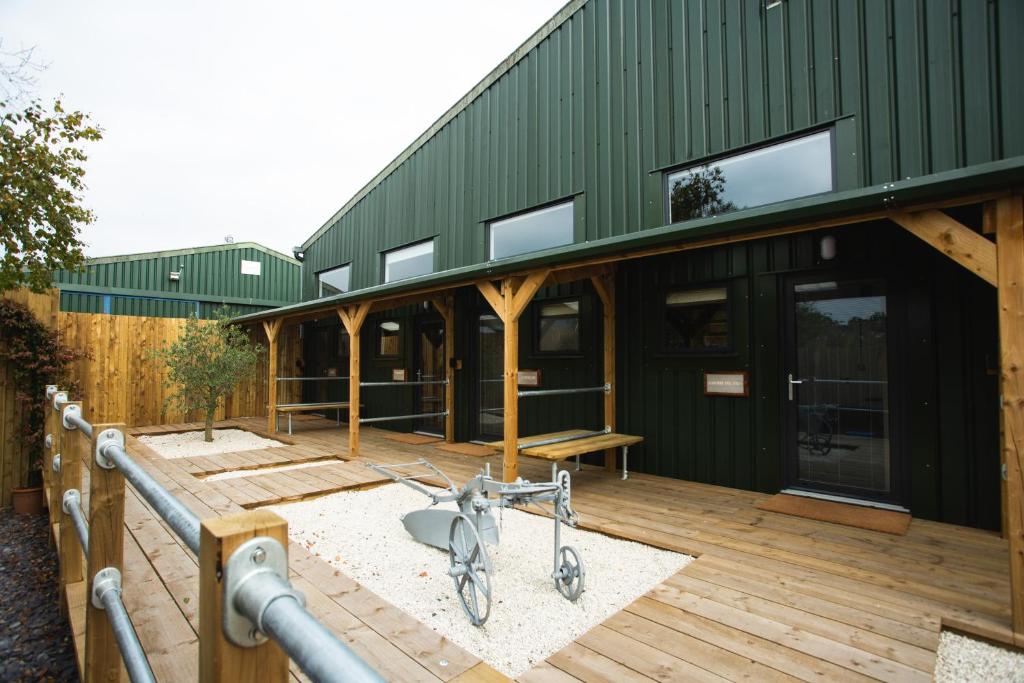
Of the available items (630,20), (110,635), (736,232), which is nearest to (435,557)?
(110,635)

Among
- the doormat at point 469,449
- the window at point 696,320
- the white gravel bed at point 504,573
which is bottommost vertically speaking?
the white gravel bed at point 504,573

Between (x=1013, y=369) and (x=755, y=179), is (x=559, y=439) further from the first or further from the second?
(x=1013, y=369)

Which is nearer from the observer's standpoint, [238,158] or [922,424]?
[922,424]

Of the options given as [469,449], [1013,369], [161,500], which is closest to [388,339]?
[469,449]

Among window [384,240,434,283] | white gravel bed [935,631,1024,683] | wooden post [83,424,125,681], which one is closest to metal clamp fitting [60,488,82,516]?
wooden post [83,424,125,681]

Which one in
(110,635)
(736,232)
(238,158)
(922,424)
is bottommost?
(110,635)

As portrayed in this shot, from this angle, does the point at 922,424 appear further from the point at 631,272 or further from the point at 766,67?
the point at 766,67

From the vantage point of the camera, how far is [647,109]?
619 cm

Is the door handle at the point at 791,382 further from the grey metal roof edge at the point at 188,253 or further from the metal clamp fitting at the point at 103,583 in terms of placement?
the grey metal roof edge at the point at 188,253

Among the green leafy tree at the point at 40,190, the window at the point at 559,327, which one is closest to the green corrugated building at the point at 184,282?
the green leafy tree at the point at 40,190

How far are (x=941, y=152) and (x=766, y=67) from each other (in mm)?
1838

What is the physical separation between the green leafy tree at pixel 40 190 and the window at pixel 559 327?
6.70 metres

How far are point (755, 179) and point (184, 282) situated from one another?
45.8 feet

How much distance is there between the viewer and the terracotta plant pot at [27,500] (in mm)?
5699
